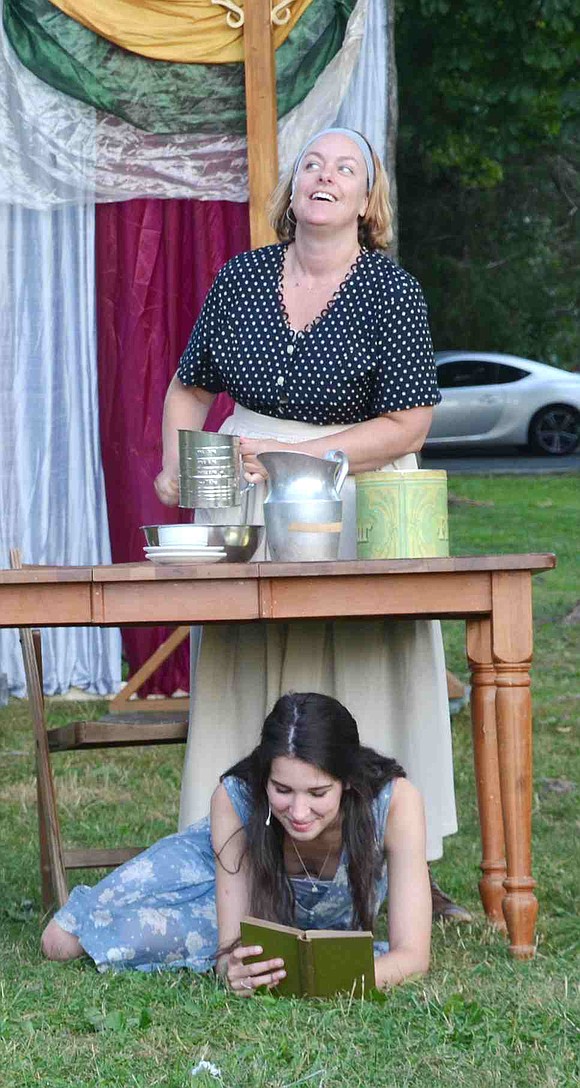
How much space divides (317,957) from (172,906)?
63cm

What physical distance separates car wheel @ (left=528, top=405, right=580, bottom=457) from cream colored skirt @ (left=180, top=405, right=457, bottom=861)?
11.6 metres

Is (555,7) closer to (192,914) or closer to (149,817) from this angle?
(149,817)

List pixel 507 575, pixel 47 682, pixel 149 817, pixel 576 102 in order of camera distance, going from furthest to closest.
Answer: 1. pixel 576 102
2. pixel 47 682
3. pixel 149 817
4. pixel 507 575

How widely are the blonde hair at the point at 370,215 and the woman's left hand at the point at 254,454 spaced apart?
616 millimetres

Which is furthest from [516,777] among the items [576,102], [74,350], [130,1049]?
[576,102]

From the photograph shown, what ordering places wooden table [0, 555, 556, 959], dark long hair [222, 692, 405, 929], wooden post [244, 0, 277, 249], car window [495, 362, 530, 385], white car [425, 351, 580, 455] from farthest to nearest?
1. car window [495, 362, 530, 385]
2. white car [425, 351, 580, 455]
3. wooden post [244, 0, 277, 249]
4. wooden table [0, 555, 556, 959]
5. dark long hair [222, 692, 405, 929]

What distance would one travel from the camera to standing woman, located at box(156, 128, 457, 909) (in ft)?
12.4

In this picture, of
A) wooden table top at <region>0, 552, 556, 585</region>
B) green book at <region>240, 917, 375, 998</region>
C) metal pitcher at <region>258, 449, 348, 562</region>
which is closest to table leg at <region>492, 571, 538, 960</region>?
wooden table top at <region>0, 552, 556, 585</region>

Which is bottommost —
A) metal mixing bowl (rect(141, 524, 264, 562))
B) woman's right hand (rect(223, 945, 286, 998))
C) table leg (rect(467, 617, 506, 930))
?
woman's right hand (rect(223, 945, 286, 998))

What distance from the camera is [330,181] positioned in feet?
12.3

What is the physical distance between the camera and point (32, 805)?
552 centimetres

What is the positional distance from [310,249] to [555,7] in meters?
4.87

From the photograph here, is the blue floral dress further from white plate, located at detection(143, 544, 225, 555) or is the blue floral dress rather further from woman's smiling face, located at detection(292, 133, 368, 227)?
woman's smiling face, located at detection(292, 133, 368, 227)

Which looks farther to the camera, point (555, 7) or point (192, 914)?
point (555, 7)
